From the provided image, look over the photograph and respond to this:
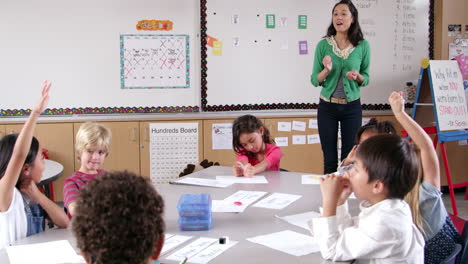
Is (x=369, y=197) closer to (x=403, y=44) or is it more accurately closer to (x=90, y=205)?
(x=90, y=205)

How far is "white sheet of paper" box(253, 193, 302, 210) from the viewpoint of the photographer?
1958 millimetres

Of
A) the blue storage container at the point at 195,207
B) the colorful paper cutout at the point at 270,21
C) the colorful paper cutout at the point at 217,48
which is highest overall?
the colorful paper cutout at the point at 270,21

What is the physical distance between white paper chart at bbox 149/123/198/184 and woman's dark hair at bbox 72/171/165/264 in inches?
137

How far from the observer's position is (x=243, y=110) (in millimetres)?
4438

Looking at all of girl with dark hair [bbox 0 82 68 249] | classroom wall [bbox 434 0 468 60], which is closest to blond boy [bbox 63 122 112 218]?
girl with dark hair [bbox 0 82 68 249]

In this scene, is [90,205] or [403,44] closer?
Result: [90,205]

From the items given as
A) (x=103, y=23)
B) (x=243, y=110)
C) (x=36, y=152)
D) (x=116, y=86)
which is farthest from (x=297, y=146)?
(x=36, y=152)

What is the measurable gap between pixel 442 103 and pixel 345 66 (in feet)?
4.13

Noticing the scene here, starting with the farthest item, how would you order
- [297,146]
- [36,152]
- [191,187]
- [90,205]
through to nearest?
[297,146] < [191,187] < [36,152] < [90,205]

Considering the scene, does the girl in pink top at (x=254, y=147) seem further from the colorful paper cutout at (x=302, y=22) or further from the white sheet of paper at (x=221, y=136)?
the colorful paper cutout at (x=302, y=22)

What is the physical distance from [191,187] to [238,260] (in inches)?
40.1

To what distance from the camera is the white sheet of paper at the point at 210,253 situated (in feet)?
4.40

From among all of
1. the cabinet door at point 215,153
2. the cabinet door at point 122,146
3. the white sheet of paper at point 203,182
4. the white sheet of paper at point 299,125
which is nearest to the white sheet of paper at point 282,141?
the white sheet of paper at point 299,125

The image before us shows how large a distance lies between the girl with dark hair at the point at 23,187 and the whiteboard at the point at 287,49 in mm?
2670
